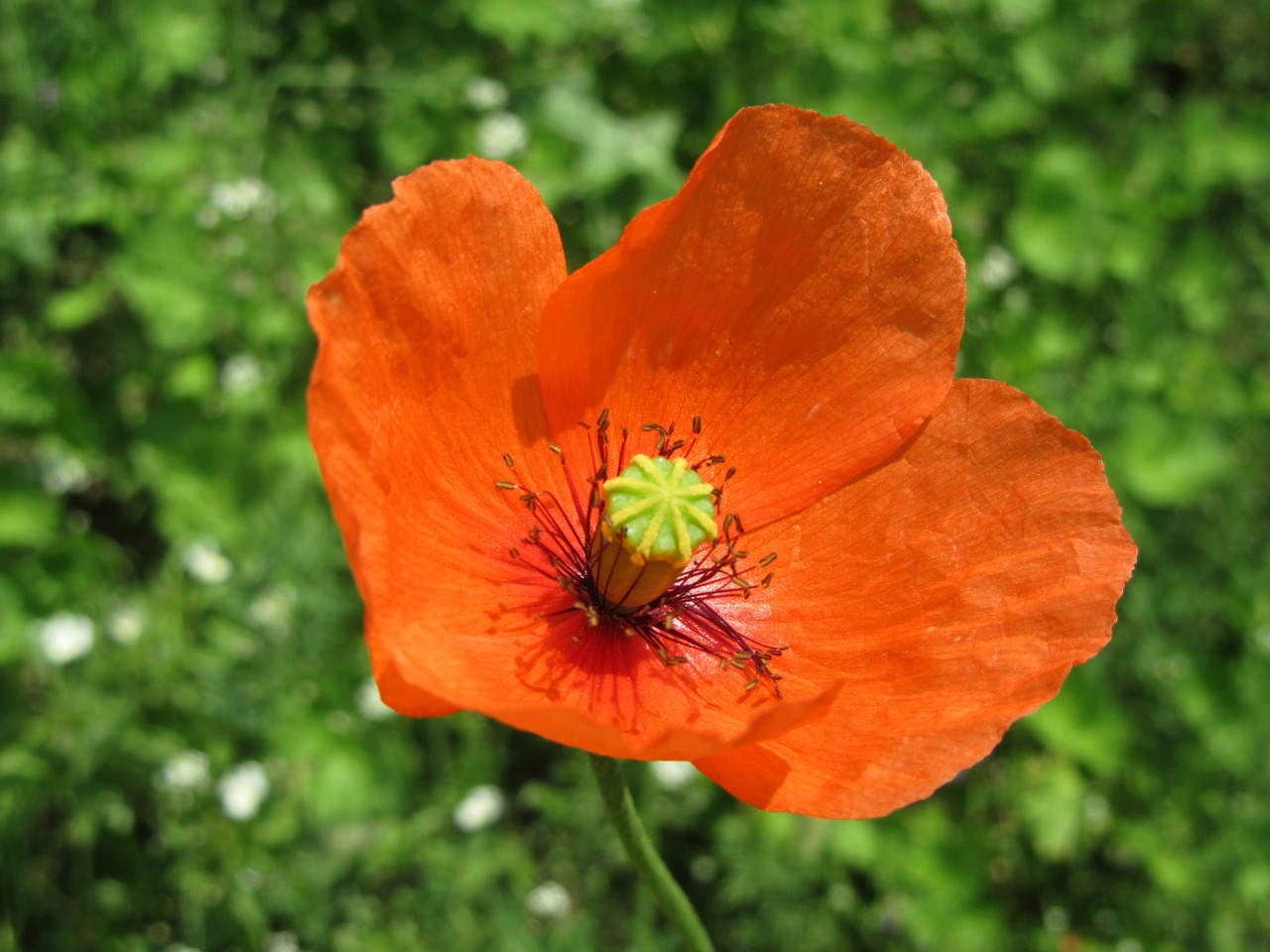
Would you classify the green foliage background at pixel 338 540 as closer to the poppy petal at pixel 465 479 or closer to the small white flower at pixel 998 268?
the small white flower at pixel 998 268

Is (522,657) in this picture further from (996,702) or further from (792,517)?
(996,702)

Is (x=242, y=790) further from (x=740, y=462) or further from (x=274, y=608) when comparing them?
(x=740, y=462)

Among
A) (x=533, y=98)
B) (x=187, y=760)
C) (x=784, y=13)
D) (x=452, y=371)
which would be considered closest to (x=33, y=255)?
(x=187, y=760)

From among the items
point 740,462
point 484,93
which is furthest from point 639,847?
point 484,93

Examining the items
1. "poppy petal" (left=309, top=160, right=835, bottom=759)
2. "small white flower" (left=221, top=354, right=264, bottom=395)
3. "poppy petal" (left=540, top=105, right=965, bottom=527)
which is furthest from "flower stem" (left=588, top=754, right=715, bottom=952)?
"small white flower" (left=221, top=354, right=264, bottom=395)

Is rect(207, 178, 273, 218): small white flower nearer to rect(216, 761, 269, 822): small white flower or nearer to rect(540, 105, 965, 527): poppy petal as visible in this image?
rect(216, 761, 269, 822): small white flower

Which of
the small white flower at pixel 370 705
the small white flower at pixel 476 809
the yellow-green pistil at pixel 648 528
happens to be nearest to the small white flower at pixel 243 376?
the small white flower at pixel 370 705
